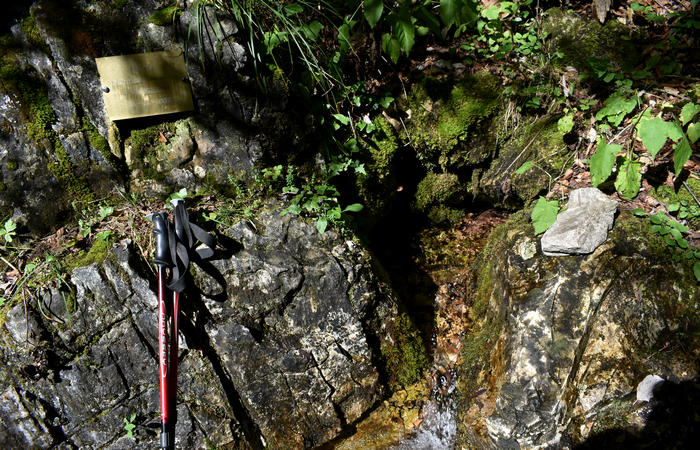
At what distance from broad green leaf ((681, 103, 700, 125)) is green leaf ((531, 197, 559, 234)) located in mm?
1066

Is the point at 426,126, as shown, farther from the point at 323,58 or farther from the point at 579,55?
the point at 579,55

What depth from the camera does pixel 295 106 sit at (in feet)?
12.2

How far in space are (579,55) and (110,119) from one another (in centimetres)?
466

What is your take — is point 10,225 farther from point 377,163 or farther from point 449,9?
point 449,9

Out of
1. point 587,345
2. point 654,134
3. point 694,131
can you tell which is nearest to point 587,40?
point 694,131

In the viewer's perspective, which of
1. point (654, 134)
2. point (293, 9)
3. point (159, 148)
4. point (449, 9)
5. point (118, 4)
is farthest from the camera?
point (293, 9)

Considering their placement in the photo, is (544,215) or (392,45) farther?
(392,45)

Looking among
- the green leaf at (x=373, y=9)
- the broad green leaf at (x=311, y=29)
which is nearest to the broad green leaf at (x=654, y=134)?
the green leaf at (x=373, y=9)

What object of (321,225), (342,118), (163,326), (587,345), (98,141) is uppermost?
(98,141)

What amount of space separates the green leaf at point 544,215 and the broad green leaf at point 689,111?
1.07 meters

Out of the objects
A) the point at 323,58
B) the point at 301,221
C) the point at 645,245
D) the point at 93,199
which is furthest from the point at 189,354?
the point at 645,245

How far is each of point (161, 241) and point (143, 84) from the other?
53.6 inches

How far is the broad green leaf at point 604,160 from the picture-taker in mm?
3025

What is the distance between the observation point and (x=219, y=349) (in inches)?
123
